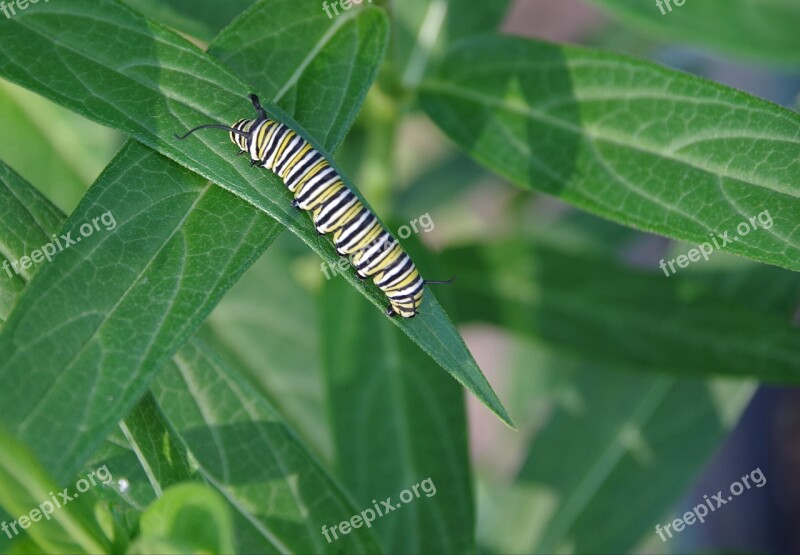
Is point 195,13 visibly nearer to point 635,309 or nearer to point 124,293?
point 124,293

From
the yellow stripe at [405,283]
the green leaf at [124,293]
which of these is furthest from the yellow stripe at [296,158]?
the yellow stripe at [405,283]

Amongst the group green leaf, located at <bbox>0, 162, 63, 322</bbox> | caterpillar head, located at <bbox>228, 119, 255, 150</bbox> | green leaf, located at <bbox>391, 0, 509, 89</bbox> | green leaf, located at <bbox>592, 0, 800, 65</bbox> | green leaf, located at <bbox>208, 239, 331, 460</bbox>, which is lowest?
green leaf, located at <bbox>0, 162, 63, 322</bbox>

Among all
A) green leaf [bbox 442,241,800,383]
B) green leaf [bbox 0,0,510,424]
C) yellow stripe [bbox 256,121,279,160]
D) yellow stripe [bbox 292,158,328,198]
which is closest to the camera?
green leaf [bbox 0,0,510,424]

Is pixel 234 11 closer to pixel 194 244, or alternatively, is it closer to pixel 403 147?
pixel 194 244

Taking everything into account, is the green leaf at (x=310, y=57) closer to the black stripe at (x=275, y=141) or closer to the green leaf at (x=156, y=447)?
the black stripe at (x=275, y=141)

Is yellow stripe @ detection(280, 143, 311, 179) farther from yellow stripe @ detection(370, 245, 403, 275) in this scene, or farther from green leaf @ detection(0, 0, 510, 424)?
yellow stripe @ detection(370, 245, 403, 275)

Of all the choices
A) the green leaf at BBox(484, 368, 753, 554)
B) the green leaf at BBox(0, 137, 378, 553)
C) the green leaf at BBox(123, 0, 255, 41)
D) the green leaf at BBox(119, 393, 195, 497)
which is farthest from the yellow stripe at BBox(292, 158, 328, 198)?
the green leaf at BBox(484, 368, 753, 554)

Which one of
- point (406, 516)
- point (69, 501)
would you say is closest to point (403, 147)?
point (406, 516)

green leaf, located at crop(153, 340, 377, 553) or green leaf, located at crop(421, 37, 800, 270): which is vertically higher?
green leaf, located at crop(421, 37, 800, 270)
